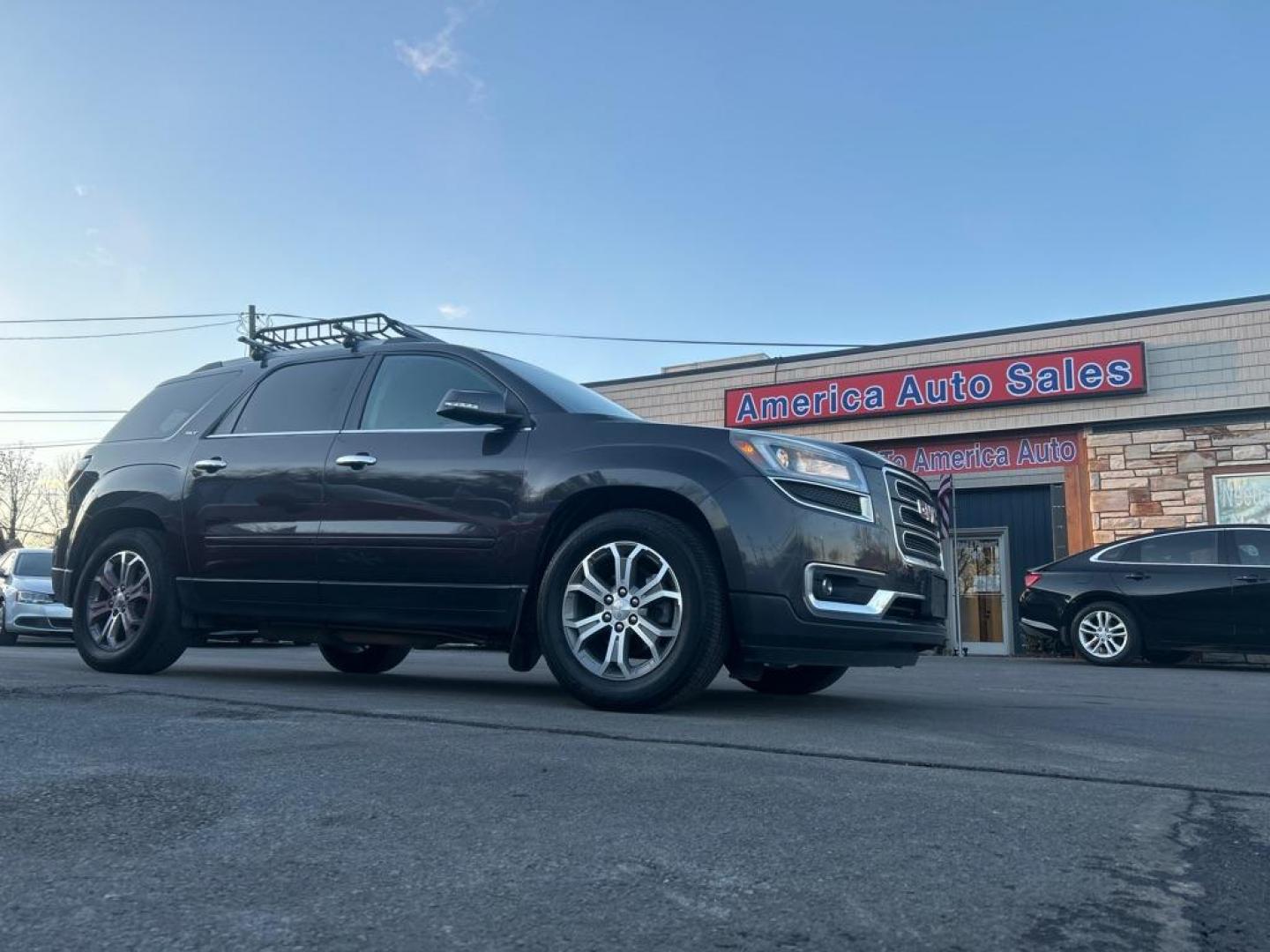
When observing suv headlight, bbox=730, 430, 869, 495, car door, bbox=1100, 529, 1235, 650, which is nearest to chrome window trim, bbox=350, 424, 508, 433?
suv headlight, bbox=730, 430, 869, 495

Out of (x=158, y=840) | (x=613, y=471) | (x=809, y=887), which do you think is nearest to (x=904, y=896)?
(x=809, y=887)

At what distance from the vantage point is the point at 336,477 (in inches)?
209

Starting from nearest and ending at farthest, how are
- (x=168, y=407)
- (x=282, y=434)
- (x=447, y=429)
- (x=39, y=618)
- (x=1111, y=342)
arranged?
1. (x=447, y=429)
2. (x=282, y=434)
3. (x=168, y=407)
4. (x=39, y=618)
5. (x=1111, y=342)

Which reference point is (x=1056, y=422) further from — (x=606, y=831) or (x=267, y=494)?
(x=606, y=831)

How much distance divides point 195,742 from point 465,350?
2573 mm

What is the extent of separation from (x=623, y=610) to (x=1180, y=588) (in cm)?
862

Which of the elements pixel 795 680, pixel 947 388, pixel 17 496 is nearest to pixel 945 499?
pixel 947 388

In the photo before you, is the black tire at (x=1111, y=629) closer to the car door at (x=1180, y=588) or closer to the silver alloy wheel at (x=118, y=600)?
the car door at (x=1180, y=588)

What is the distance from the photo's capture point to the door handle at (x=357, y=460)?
5242 millimetres

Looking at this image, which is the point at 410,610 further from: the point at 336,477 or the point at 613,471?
the point at 613,471

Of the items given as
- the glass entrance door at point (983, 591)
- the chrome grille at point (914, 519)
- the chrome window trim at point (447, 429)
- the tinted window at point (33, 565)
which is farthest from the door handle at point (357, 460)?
the glass entrance door at point (983, 591)

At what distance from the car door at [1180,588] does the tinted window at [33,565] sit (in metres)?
13.5

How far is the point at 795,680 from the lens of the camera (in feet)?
19.2

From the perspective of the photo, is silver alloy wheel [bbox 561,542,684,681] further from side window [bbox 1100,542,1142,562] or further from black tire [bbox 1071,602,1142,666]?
side window [bbox 1100,542,1142,562]
